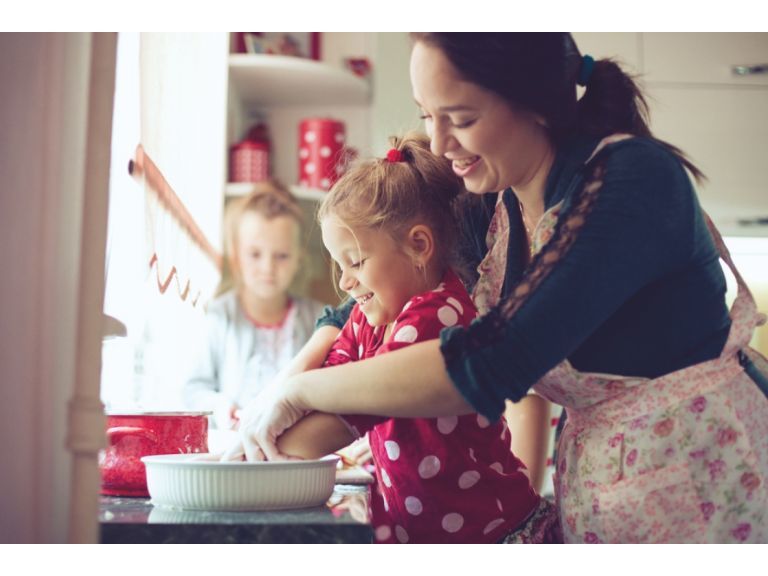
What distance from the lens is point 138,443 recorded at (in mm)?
943

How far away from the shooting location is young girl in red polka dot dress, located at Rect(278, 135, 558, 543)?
38.9 inches

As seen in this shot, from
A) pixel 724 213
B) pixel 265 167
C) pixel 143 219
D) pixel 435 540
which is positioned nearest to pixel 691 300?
pixel 435 540

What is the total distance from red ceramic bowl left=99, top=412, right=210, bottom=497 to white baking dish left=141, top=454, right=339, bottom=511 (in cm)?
14

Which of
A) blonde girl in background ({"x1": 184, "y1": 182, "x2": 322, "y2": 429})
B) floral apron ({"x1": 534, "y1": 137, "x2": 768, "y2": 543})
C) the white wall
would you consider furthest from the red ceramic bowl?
blonde girl in background ({"x1": 184, "y1": 182, "x2": 322, "y2": 429})

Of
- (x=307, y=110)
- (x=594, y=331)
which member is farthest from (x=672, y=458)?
(x=307, y=110)

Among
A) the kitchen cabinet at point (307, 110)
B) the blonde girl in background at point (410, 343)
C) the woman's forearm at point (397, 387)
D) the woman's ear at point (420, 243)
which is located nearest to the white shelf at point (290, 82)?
the kitchen cabinet at point (307, 110)

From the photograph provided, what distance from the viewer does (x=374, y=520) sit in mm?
1043

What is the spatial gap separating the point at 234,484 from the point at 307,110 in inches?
99.5

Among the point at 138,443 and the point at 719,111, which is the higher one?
the point at 719,111

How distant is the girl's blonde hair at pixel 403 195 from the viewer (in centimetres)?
112

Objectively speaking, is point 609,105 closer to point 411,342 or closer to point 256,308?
point 411,342

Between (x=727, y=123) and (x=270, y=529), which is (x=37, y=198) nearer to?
(x=270, y=529)

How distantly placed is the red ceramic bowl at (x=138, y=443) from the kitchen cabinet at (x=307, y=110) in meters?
1.95
